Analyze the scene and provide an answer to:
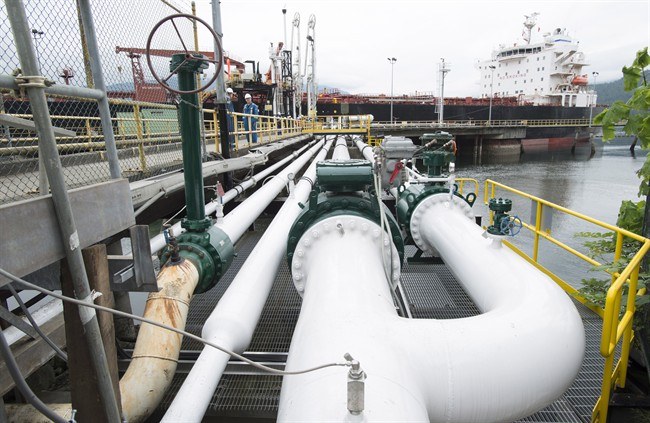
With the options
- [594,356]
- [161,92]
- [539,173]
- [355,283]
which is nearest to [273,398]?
[355,283]

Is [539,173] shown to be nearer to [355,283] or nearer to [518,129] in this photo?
[518,129]

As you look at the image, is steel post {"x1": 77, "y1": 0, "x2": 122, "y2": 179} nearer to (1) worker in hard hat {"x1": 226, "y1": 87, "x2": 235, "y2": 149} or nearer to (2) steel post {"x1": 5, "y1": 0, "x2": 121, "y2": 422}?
(2) steel post {"x1": 5, "y1": 0, "x2": 121, "y2": 422}

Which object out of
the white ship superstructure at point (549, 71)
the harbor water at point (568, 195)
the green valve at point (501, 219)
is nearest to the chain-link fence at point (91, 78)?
the green valve at point (501, 219)

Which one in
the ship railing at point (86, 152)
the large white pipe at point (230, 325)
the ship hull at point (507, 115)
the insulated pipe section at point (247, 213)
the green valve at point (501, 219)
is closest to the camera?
the large white pipe at point (230, 325)

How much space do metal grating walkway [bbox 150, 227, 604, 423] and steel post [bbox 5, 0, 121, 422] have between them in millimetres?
1782

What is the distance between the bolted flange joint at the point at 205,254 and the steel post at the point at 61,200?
153 cm

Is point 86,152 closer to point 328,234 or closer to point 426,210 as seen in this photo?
point 328,234

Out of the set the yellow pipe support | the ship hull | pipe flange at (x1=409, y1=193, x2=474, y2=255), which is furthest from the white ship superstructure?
the yellow pipe support

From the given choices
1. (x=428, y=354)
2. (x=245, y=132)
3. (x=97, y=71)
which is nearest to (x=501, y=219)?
(x=428, y=354)

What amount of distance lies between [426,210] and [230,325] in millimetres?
3501

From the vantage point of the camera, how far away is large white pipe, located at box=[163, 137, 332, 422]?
1.60 metres

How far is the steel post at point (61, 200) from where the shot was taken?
46.6 inches

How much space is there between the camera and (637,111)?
341 centimetres

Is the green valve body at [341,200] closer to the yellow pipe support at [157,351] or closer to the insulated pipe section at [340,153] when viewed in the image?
the yellow pipe support at [157,351]
